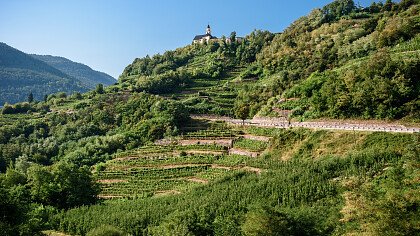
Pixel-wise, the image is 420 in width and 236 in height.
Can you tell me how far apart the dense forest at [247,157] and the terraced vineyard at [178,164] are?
234mm

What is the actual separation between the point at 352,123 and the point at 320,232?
20.2 m

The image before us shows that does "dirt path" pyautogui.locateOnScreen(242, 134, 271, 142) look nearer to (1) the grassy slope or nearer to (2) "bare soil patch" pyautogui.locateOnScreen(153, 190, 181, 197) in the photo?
(1) the grassy slope

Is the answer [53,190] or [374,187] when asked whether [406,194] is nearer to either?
[374,187]

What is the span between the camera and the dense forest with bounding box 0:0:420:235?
29.8 meters

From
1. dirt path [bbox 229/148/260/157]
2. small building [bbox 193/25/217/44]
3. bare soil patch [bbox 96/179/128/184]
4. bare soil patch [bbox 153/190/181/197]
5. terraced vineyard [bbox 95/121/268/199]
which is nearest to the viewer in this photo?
bare soil patch [bbox 153/190/181/197]

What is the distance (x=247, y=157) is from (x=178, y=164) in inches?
435

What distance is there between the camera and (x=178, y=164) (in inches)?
2093

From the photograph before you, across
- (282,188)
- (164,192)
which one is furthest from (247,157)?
(282,188)

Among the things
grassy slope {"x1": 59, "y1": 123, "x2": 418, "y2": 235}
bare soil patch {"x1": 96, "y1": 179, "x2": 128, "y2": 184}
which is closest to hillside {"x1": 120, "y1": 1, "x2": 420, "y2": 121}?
grassy slope {"x1": 59, "y1": 123, "x2": 418, "y2": 235}

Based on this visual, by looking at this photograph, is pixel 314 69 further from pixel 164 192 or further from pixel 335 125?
pixel 164 192

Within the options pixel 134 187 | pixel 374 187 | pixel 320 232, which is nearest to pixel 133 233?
pixel 134 187

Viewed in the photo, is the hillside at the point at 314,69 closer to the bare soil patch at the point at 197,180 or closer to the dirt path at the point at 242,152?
the dirt path at the point at 242,152

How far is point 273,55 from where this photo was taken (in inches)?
3748

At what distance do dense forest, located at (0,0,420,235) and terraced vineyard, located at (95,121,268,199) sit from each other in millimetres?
234
